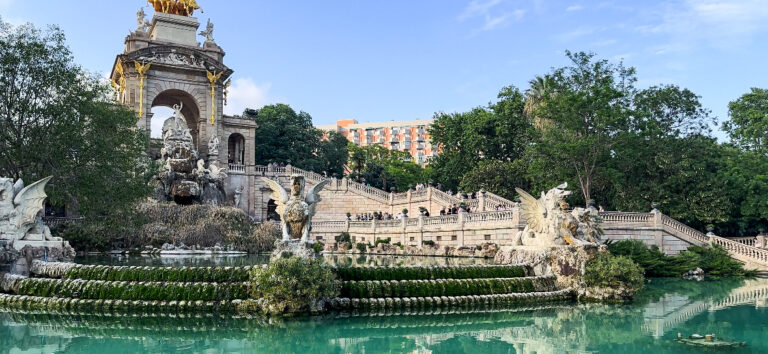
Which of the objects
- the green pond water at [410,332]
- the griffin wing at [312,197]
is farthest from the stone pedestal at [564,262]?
the griffin wing at [312,197]

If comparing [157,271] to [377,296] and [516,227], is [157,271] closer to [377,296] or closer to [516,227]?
[377,296]

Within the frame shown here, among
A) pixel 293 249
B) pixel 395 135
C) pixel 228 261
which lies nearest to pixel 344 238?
pixel 228 261

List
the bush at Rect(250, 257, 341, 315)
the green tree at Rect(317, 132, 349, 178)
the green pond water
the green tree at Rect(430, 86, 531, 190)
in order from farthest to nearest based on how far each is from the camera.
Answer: the green tree at Rect(317, 132, 349, 178) < the green tree at Rect(430, 86, 531, 190) < the bush at Rect(250, 257, 341, 315) < the green pond water

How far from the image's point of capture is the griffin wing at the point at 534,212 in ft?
60.4

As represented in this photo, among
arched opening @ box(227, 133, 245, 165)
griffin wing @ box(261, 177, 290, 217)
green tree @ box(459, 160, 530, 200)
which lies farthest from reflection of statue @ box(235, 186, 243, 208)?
griffin wing @ box(261, 177, 290, 217)

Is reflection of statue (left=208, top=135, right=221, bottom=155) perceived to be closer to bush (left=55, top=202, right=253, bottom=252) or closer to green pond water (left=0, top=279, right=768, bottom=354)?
bush (left=55, top=202, right=253, bottom=252)

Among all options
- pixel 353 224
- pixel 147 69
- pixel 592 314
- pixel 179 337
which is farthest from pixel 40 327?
pixel 147 69

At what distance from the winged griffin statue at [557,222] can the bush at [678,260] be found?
723cm

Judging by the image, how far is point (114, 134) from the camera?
946 inches

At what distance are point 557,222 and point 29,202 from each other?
13887mm

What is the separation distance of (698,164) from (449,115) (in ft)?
64.8

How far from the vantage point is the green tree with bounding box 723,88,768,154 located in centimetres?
3344

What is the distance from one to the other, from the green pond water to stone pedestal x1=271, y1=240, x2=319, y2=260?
1.42 metres

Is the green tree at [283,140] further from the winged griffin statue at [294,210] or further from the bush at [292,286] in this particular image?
the bush at [292,286]
